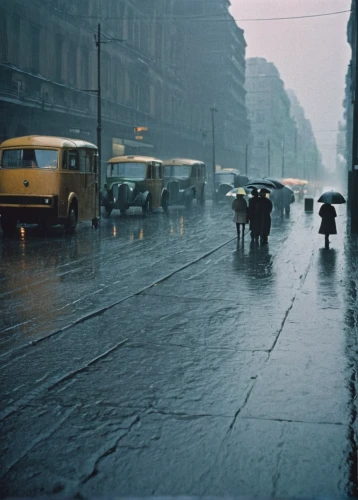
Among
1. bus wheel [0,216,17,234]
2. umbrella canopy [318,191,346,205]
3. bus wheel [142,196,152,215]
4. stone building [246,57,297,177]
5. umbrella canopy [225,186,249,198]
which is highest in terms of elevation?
stone building [246,57,297,177]

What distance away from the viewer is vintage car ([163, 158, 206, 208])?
1489 inches

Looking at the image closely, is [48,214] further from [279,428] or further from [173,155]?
[173,155]

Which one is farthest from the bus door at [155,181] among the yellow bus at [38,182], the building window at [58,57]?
the yellow bus at [38,182]

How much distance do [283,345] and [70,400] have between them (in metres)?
2.58

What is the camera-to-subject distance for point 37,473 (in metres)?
4.09

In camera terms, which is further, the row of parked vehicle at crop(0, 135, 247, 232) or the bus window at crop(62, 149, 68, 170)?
the bus window at crop(62, 149, 68, 170)

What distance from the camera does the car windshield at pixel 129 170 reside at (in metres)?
30.8

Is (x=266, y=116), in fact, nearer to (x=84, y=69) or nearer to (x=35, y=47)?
(x=84, y=69)

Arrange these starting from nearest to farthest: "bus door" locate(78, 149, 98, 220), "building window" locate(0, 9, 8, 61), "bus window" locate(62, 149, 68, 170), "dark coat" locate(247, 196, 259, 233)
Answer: "dark coat" locate(247, 196, 259, 233)
"bus window" locate(62, 149, 68, 170)
"bus door" locate(78, 149, 98, 220)
"building window" locate(0, 9, 8, 61)

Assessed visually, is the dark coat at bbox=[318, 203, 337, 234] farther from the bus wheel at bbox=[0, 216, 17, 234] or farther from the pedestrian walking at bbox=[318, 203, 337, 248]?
the bus wheel at bbox=[0, 216, 17, 234]

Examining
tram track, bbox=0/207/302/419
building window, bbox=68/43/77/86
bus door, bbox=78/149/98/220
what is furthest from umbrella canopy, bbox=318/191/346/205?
building window, bbox=68/43/77/86

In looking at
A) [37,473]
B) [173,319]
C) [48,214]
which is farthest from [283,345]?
[48,214]

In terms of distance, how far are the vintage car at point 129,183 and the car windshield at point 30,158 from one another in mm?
9451

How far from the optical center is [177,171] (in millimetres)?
40156
